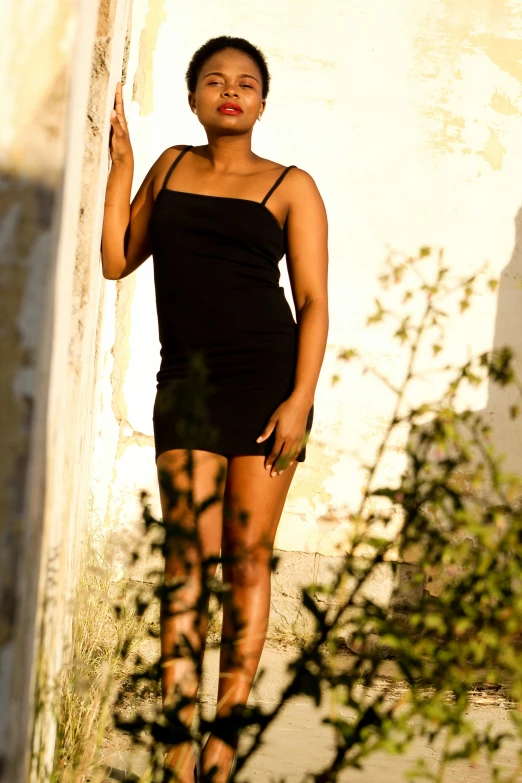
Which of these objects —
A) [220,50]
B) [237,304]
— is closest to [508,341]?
[220,50]

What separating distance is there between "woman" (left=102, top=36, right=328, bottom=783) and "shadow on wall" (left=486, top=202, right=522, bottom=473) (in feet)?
8.97

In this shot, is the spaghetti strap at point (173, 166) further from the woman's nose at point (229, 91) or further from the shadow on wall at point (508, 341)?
the shadow on wall at point (508, 341)

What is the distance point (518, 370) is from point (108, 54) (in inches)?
126

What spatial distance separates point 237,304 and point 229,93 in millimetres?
594

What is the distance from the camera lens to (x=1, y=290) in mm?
1171

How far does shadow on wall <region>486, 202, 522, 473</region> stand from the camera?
5156 millimetres

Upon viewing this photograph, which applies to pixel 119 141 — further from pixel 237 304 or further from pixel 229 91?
pixel 237 304

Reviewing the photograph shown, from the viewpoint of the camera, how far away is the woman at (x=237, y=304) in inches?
97.2

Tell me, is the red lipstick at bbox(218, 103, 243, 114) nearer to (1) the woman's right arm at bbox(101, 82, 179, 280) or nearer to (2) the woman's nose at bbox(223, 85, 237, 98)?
(2) the woman's nose at bbox(223, 85, 237, 98)

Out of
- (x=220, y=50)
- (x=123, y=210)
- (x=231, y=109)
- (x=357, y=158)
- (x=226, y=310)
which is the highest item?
(x=357, y=158)

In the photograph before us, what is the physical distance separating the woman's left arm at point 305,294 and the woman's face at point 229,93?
0.70ft

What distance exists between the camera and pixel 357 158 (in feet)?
16.8

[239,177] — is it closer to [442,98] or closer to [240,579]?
[240,579]

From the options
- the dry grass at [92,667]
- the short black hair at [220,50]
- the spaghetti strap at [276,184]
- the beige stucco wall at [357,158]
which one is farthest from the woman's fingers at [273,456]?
the beige stucco wall at [357,158]
